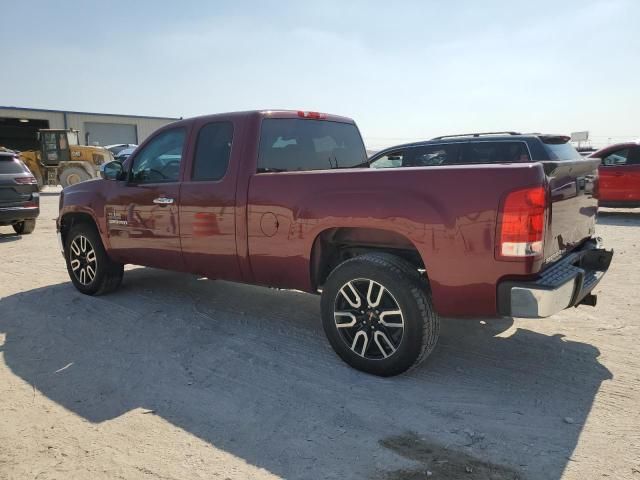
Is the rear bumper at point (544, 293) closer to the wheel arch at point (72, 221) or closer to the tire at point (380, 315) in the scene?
the tire at point (380, 315)

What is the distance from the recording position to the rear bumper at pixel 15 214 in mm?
9320

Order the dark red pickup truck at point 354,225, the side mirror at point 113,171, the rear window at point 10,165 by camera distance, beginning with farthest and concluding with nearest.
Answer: the rear window at point 10,165
the side mirror at point 113,171
the dark red pickup truck at point 354,225

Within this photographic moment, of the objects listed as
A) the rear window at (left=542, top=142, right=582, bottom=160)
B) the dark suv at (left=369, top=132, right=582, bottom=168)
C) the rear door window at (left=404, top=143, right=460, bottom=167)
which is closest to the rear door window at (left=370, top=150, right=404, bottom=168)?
the dark suv at (left=369, top=132, right=582, bottom=168)

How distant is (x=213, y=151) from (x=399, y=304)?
221 centimetres

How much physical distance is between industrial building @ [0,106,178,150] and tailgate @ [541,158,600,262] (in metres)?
37.9

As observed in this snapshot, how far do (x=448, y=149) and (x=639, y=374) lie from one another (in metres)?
5.26

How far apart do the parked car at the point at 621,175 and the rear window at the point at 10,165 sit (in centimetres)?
1218

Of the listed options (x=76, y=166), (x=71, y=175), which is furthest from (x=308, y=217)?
(x=76, y=166)

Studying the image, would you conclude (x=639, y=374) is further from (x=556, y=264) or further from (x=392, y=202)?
(x=392, y=202)

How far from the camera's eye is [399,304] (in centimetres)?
327

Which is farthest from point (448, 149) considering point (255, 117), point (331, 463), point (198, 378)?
point (331, 463)

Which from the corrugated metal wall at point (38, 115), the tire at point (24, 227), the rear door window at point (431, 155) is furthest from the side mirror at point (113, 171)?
the corrugated metal wall at point (38, 115)

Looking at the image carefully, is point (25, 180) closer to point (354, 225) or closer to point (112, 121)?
point (354, 225)

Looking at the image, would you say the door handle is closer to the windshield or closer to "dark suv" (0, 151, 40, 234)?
"dark suv" (0, 151, 40, 234)
